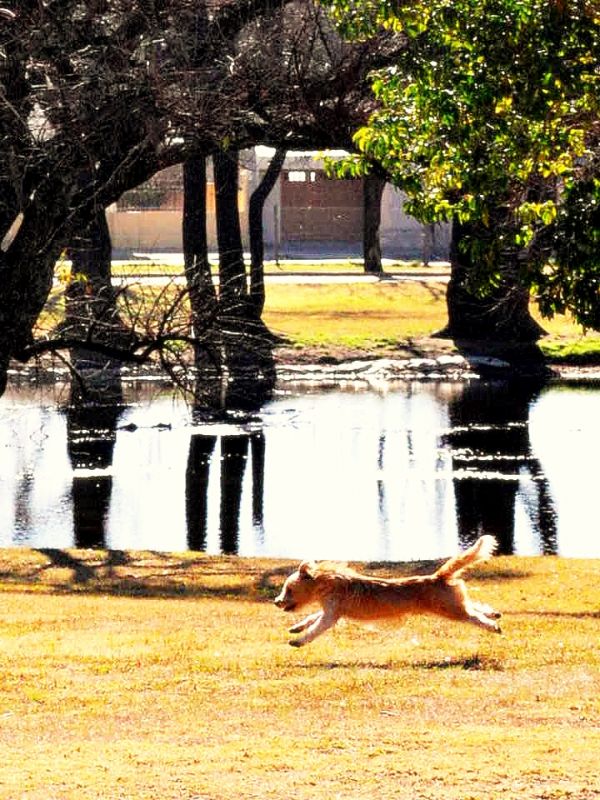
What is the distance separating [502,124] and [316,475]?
12.5m

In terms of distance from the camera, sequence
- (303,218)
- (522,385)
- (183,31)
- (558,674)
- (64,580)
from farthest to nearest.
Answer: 1. (303,218)
2. (522,385)
3. (183,31)
4. (64,580)
5. (558,674)

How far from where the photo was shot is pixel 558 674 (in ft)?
32.2

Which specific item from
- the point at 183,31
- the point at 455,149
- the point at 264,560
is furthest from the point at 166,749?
the point at 183,31

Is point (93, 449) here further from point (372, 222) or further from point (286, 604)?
point (372, 222)

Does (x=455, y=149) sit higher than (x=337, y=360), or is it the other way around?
(x=455, y=149)

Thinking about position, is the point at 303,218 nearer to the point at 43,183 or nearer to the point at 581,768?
the point at 43,183

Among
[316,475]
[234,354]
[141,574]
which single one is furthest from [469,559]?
[234,354]

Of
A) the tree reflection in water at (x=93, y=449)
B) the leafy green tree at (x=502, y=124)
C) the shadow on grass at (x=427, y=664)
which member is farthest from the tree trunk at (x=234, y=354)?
the shadow on grass at (x=427, y=664)

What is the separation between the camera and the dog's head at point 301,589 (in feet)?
32.1

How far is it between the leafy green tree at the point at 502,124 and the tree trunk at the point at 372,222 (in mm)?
33909

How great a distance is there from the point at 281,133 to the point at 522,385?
1771 centimetres

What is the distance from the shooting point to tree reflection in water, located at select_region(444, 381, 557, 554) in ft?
69.5

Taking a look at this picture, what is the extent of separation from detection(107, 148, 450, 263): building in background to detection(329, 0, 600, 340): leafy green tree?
46.5m

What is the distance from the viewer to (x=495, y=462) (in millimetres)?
26000
